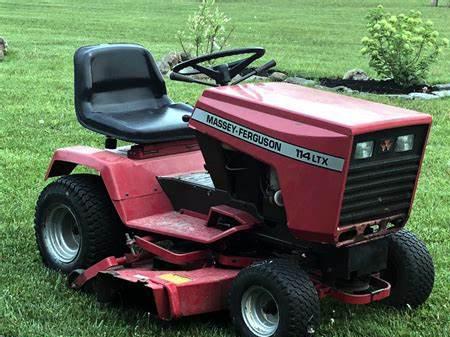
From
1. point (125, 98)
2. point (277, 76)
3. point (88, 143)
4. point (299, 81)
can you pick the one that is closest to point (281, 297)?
point (125, 98)

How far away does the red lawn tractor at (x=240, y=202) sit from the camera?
3.36m

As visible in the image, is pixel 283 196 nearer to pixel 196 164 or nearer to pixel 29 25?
pixel 196 164

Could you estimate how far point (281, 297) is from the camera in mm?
3355

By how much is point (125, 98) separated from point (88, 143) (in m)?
2.95

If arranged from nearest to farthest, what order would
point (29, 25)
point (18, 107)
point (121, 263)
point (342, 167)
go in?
point (342, 167) → point (121, 263) → point (18, 107) → point (29, 25)

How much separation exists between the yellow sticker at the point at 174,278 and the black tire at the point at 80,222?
0.61m

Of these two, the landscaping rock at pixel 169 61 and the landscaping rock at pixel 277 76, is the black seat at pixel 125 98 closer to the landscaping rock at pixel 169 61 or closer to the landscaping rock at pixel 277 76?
the landscaping rock at pixel 277 76

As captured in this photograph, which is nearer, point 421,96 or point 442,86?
point 421,96

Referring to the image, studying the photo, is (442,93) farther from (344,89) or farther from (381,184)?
(381,184)

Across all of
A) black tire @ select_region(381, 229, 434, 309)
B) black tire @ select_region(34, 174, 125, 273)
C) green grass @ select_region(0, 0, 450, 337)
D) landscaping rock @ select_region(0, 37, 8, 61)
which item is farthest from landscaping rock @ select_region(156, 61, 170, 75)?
black tire @ select_region(381, 229, 434, 309)

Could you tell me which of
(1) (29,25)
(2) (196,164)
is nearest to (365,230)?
(2) (196,164)

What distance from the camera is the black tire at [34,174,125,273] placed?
423 centimetres

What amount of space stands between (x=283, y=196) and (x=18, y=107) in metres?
6.42

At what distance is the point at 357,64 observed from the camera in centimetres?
1489
